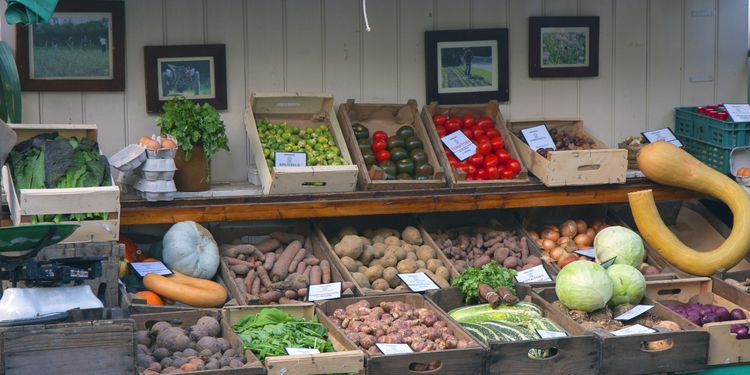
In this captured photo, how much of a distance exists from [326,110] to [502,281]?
1597 mm

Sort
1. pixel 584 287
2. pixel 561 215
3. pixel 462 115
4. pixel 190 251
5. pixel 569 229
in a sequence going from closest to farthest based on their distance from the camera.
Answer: pixel 584 287 → pixel 190 251 → pixel 569 229 → pixel 462 115 → pixel 561 215

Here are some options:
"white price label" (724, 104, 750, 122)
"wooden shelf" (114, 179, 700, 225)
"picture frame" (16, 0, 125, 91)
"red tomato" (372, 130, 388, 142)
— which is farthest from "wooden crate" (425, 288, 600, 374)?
"picture frame" (16, 0, 125, 91)

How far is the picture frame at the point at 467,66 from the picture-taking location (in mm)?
7184

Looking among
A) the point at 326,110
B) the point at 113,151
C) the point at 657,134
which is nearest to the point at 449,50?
the point at 326,110

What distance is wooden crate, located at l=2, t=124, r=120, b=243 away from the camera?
18.0 feet

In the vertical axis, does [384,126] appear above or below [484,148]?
above

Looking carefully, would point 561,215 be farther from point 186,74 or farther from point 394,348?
point 186,74

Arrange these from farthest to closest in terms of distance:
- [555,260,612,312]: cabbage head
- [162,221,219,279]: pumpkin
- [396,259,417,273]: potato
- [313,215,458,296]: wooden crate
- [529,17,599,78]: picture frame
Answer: [529,17,599,78]: picture frame → [313,215,458,296]: wooden crate → [396,259,417,273]: potato → [162,221,219,279]: pumpkin → [555,260,612,312]: cabbage head

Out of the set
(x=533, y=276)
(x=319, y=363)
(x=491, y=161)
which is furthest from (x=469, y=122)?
(x=319, y=363)

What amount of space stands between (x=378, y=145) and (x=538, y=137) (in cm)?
102

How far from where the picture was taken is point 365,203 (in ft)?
21.1

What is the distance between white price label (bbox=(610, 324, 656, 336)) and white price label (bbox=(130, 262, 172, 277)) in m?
2.36

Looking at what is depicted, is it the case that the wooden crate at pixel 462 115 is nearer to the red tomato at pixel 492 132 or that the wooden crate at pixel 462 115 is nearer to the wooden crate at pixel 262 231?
the red tomato at pixel 492 132

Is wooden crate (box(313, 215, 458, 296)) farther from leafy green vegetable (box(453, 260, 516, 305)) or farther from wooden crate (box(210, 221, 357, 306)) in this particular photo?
leafy green vegetable (box(453, 260, 516, 305))
